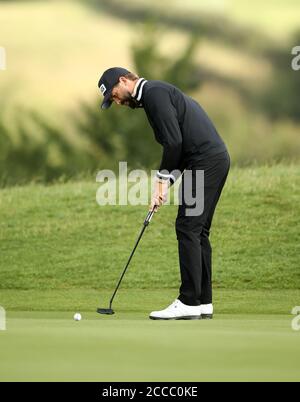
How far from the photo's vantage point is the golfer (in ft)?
21.6

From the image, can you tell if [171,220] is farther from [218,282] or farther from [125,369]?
[125,369]

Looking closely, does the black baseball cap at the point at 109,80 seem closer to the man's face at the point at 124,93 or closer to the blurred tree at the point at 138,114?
the man's face at the point at 124,93

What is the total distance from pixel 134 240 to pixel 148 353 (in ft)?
30.5

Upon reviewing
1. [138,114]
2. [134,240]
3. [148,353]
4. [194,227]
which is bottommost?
[148,353]

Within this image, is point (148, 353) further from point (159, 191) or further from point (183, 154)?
point (183, 154)

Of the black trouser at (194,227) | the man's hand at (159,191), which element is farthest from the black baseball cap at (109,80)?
the black trouser at (194,227)

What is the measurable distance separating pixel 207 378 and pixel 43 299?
7169mm

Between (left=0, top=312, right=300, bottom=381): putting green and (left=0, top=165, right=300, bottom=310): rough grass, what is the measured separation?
5.80 meters

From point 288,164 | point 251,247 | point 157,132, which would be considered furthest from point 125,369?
point 288,164

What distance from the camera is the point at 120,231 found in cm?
1416

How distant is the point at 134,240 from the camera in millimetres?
13695

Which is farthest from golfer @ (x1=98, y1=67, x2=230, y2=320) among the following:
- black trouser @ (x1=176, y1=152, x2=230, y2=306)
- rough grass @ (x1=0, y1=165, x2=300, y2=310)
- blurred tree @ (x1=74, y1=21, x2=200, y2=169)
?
blurred tree @ (x1=74, y1=21, x2=200, y2=169)

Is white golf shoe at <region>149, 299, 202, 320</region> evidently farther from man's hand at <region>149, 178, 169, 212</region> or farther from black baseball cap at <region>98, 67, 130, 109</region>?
black baseball cap at <region>98, 67, 130, 109</region>

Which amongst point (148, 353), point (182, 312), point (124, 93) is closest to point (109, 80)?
point (124, 93)
